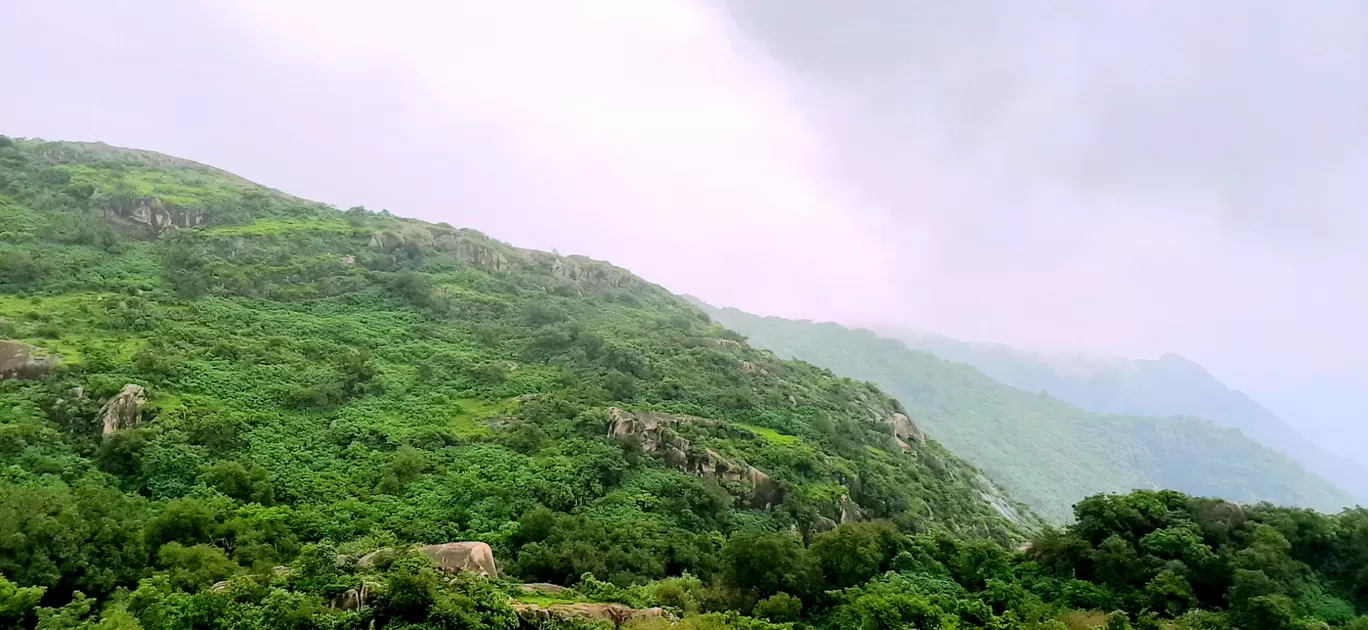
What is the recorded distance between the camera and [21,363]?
29.4 meters

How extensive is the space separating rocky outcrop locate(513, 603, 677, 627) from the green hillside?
10 centimetres

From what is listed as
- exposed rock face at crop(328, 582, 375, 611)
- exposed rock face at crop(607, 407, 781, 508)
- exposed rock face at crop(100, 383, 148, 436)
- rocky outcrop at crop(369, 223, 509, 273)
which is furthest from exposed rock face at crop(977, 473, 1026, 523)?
exposed rock face at crop(100, 383, 148, 436)

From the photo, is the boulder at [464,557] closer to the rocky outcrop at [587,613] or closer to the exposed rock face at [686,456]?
the rocky outcrop at [587,613]

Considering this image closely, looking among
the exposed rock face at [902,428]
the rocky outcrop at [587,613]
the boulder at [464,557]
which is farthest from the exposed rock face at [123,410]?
the exposed rock face at [902,428]

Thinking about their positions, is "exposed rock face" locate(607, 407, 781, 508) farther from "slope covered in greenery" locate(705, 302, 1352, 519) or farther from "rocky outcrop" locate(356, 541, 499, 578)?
"slope covered in greenery" locate(705, 302, 1352, 519)

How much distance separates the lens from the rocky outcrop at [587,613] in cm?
1642

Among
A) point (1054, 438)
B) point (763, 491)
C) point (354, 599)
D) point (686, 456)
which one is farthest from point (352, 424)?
point (1054, 438)

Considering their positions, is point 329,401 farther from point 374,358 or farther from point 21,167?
point 21,167

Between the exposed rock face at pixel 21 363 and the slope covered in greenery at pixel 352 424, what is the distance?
0.90 feet

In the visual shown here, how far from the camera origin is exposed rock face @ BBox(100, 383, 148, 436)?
88.4ft

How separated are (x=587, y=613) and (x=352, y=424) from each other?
2057 centimetres

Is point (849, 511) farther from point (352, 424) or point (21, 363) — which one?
point (21, 363)

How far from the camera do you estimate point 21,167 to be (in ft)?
203

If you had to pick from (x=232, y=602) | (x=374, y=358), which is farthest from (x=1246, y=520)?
(x=374, y=358)
